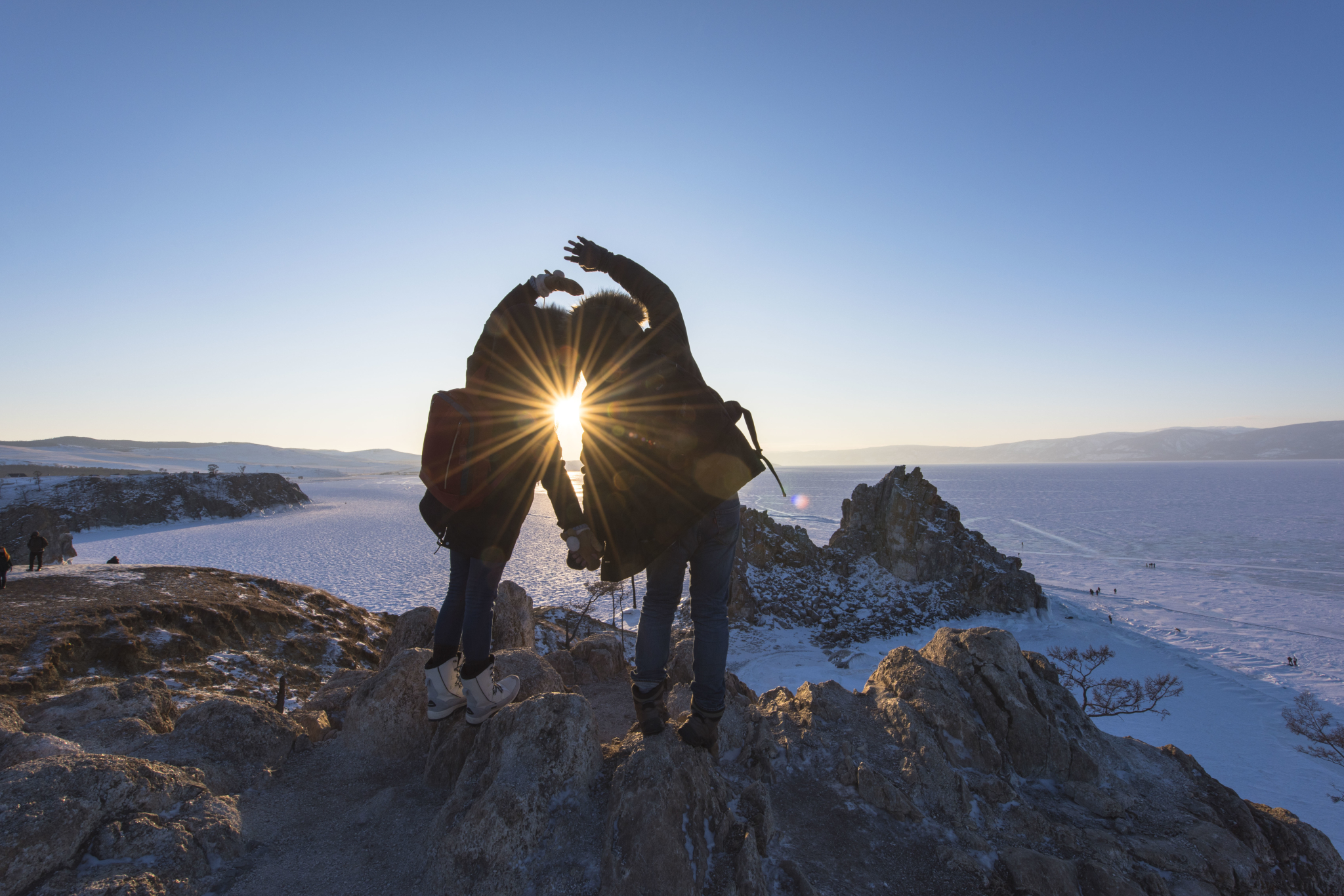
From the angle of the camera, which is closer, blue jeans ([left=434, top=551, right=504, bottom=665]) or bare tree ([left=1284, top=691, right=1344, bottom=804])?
blue jeans ([left=434, top=551, right=504, bottom=665])

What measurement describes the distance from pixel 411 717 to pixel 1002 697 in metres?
5.20

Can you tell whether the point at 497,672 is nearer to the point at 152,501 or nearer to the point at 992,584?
the point at 992,584

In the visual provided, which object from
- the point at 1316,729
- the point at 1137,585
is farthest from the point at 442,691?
the point at 1137,585

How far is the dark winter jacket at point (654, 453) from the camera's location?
9.92 ft

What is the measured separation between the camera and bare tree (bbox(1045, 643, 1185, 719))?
73.3 ft

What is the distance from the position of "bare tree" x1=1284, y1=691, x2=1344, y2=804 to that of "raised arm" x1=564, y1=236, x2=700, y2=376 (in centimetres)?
2975

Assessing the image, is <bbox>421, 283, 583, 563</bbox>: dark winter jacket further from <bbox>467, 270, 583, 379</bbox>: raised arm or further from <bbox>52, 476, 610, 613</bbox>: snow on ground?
<bbox>52, 476, 610, 613</bbox>: snow on ground

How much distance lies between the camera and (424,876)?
2830 mm

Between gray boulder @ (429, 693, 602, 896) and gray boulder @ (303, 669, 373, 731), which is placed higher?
gray boulder @ (429, 693, 602, 896)

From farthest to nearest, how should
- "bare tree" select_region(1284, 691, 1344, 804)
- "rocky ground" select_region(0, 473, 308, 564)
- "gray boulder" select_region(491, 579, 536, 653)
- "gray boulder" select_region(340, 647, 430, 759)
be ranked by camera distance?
"rocky ground" select_region(0, 473, 308, 564) → "bare tree" select_region(1284, 691, 1344, 804) → "gray boulder" select_region(491, 579, 536, 653) → "gray boulder" select_region(340, 647, 430, 759)

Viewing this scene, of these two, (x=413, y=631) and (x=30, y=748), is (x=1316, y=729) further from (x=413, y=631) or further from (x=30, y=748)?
(x=30, y=748)

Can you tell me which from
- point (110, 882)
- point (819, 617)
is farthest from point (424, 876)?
point (819, 617)

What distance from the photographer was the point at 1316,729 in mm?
22453

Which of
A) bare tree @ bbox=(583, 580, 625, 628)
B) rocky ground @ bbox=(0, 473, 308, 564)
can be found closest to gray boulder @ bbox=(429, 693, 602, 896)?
bare tree @ bbox=(583, 580, 625, 628)
